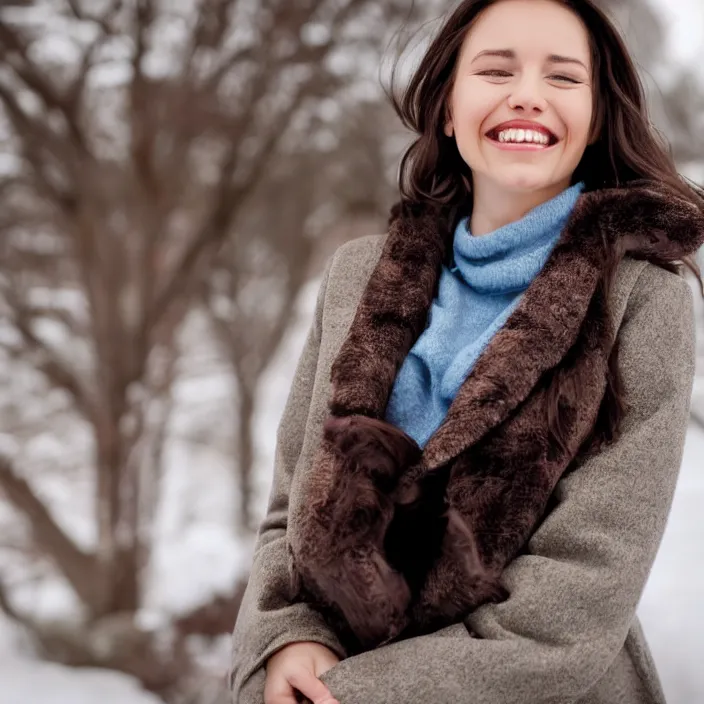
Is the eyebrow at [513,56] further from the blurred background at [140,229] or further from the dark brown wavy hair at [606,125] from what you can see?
the blurred background at [140,229]

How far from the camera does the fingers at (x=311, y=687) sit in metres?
0.96

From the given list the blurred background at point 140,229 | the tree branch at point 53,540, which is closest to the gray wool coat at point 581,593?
the blurred background at point 140,229

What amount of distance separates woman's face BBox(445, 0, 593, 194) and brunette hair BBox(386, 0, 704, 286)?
0.11 feet

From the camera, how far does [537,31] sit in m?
1.09

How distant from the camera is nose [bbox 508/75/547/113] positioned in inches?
42.5

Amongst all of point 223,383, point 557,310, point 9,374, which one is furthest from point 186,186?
point 557,310

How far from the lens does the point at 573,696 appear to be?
96 cm

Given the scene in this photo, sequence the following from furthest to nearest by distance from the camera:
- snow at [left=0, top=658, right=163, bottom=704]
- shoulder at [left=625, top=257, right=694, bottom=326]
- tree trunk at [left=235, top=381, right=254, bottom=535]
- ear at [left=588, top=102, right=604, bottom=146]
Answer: tree trunk at [left=235, top=381, right=254, bottom=535], snow at [left=0, top=658, right=163, bottom=704], ear at [left=588, top=102, right=604, bottom=146], shoulder at [left=625, top=257, right=694, bottom=326]

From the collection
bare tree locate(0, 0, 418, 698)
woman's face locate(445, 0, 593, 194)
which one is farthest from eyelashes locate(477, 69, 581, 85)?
bare tree locate(0, 0, 418, 698)

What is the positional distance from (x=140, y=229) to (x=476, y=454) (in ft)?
10.1

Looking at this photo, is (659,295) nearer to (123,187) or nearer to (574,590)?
(574,590)

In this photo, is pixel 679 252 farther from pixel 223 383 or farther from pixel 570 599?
pixel 223 383

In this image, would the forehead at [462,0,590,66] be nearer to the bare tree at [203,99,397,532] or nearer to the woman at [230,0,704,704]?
the woman at [230,0,704,704]

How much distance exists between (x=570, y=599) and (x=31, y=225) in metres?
3.46
